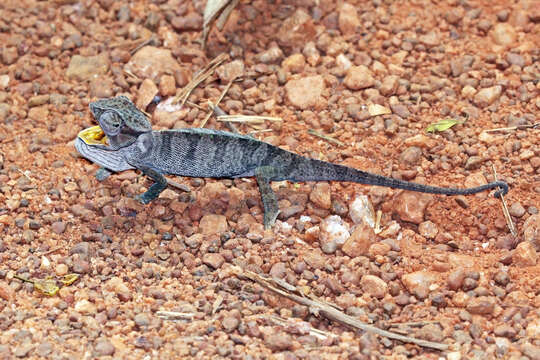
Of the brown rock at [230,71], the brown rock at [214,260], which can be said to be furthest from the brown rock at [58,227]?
the brown rock at [230,71]

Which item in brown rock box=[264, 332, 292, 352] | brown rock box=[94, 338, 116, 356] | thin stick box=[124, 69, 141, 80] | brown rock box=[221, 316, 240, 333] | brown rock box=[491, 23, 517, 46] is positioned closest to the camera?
brown rock box=[94, 338, 116, 356]

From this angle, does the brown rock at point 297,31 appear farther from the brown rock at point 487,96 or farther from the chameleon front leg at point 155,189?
the chameleon front leg at point 155,189

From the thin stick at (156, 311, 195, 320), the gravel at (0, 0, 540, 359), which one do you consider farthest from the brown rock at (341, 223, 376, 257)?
the thin stick at (156, 311, 195, 320)

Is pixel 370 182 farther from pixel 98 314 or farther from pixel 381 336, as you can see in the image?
pixel 98 314

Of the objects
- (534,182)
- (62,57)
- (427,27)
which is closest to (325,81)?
(427,27)

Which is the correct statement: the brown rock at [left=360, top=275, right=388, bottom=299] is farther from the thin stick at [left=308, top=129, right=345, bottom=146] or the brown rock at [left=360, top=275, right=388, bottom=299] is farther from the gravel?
the thin stick at [left=308, top=129, right=345, bottom=146]

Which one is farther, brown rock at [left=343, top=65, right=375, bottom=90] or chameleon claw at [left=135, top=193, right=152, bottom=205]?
brown rock at [left=343, top=65, right=375, bottom=90]
